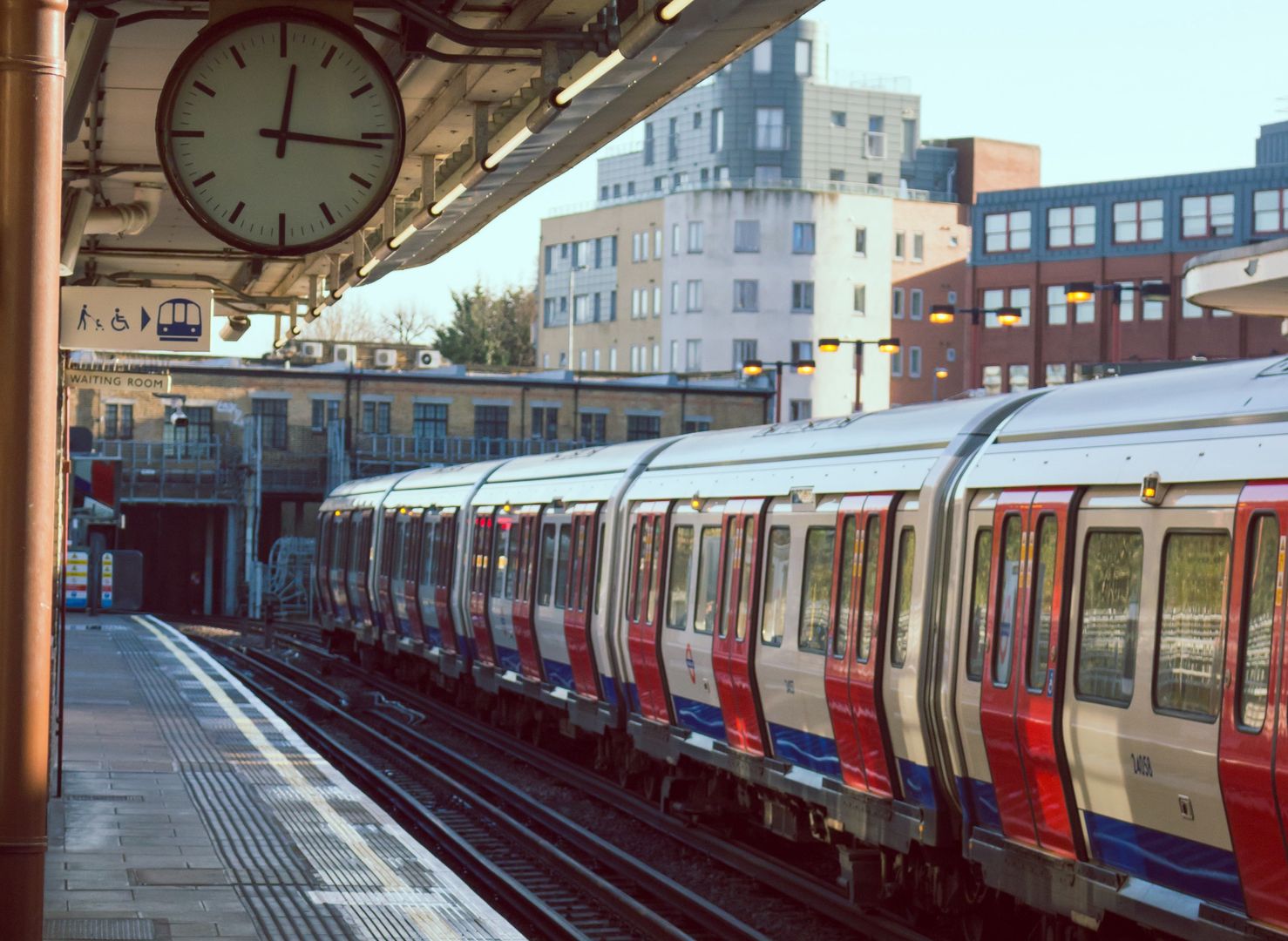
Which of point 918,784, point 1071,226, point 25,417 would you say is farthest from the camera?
point 1071,226

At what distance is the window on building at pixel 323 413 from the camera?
66.0m

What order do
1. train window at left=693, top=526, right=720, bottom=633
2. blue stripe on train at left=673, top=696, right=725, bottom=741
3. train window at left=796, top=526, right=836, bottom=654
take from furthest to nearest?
train window at left=693, top=526, right=720, bottom=633, blue stripe on train at left=673, top=696, right=725, bottom=741, train window at left=796, top=526, right=836, bottom=654

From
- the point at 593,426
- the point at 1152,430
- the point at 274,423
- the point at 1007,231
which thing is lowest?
the point at 1152,430

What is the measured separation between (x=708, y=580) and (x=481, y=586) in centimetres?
1103

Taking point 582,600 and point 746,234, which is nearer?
point 582,600

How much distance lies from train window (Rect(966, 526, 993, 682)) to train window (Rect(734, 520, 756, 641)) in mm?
4538

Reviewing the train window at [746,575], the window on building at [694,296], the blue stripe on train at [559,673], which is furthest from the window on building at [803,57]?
the train window at [746,575]

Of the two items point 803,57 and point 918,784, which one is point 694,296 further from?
point 918,784

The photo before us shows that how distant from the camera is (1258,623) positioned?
29.5 feet

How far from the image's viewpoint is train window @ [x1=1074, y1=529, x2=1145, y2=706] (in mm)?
10125

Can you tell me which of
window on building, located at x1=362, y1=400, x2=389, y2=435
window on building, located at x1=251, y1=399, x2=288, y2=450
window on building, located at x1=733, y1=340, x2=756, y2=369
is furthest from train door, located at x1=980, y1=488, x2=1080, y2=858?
window on building, located at x1=733, y1=340, x2=756, y2=369

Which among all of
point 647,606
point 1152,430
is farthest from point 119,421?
point 1152,430

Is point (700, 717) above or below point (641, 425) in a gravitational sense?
below

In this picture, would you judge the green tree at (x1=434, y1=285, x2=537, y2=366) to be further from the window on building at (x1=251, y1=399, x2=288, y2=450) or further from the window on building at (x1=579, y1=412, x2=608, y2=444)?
the window on building at (x1=251, y1=399, x2=288, y2=450)
